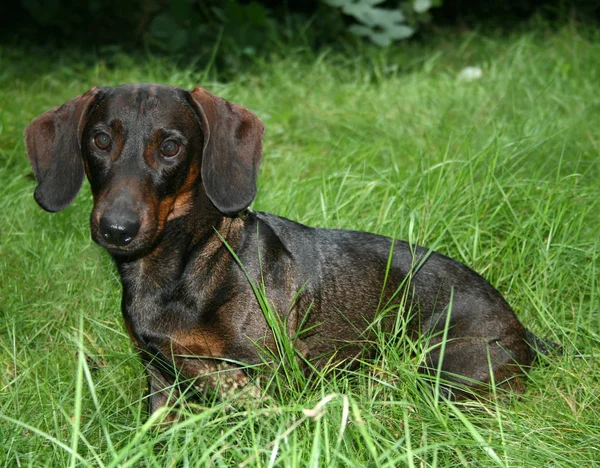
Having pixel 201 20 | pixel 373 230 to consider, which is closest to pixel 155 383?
pixel 373 230

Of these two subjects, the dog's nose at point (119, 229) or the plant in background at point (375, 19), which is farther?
the plant in background at point (375, 19)

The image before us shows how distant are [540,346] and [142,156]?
1.81 metres

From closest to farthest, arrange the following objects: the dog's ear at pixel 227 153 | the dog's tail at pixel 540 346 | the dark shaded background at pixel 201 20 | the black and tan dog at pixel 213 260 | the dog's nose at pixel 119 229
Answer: the dog's nose at pixel 119 229 < the black and tan dog at pixel 213 260 < the dog's ear at pixel 227 153 < the dog's tail at pixel 540 346 < the dark shaded background at pixel 201 20

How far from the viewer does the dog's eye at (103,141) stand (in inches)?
103

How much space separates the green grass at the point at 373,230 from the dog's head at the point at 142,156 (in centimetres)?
49

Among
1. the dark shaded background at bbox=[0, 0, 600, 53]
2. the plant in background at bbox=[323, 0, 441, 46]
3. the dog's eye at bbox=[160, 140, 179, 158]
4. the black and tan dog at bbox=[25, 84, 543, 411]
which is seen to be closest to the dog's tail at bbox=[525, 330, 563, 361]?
the black and tan dog at bbox=[25, 84, 543, 411]

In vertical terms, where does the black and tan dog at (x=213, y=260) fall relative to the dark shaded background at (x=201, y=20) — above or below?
above

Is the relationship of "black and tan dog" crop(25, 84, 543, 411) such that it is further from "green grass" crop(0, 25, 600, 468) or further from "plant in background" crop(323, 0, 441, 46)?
"plant in background" crop(323, 0, 441, 46)

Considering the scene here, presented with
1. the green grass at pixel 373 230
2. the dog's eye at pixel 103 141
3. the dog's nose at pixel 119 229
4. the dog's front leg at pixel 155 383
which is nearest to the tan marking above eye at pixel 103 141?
the dog's eye at pixel 103 141

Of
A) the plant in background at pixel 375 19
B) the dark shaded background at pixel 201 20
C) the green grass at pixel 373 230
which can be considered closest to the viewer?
the green grass at pixel 373 230

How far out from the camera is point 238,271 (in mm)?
2807

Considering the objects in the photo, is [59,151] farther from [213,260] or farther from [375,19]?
[375,19]

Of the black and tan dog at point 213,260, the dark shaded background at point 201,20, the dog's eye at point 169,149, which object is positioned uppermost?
the dog's eye at point 169,149

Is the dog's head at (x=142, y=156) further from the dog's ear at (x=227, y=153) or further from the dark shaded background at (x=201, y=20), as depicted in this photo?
the dark shaded background at (x=201, y=20)
